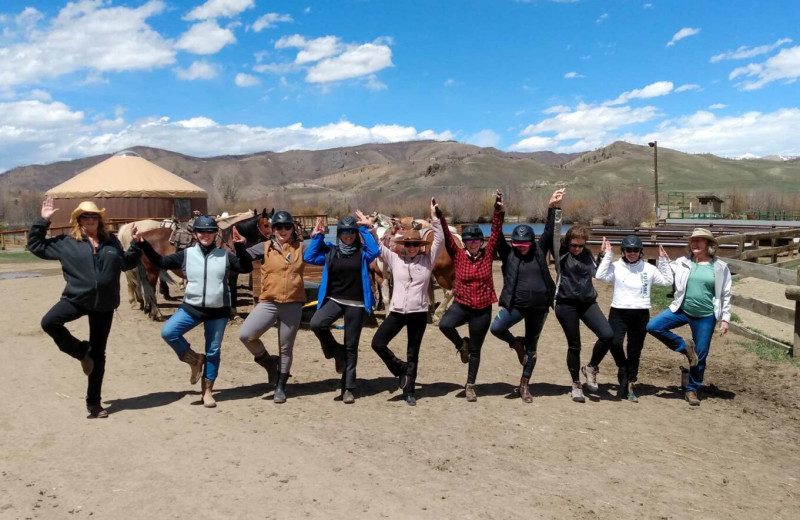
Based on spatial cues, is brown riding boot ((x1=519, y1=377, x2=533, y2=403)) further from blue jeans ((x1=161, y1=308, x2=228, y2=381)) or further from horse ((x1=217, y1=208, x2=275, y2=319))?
horse ((x1=217, y1=208, x2=275, y2=319))

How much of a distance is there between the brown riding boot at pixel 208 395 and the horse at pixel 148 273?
15.3 ft

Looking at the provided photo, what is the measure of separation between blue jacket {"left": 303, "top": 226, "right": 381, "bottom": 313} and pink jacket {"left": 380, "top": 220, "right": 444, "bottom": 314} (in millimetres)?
203

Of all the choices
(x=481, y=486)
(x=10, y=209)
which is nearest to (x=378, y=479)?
(x=481, y=486)

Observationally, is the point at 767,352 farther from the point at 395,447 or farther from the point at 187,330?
the point at 187,330

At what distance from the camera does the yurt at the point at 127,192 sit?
87.8 ft

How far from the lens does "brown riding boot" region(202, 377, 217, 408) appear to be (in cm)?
571

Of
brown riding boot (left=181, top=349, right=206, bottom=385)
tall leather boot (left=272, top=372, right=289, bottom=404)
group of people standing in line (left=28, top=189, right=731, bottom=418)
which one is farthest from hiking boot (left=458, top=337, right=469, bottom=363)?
brown riding boot (left=181, top=349, right=206, bottom=385)

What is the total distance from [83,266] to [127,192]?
23479mm

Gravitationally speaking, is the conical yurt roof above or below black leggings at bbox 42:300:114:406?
above

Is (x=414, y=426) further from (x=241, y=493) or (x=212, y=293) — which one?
(x=212, y=293)

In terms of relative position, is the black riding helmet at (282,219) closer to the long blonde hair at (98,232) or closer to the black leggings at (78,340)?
the long blonde hair at (98,232)

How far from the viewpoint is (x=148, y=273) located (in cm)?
1044

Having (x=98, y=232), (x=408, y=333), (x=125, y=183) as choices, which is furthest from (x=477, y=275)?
(x=125, y=183)

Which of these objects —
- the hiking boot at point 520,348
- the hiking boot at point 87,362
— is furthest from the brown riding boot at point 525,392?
the hiking boot at point 87,362
